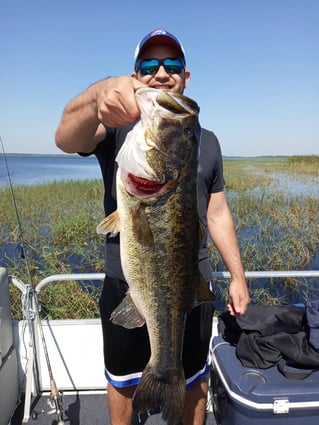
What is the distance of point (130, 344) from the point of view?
2.27 m

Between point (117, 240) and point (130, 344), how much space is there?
2.14 ft

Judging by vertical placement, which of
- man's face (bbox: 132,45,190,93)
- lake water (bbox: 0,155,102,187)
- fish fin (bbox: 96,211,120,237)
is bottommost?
lake water (bbox: 0,155,102,187)

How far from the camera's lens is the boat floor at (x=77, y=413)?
3229 millimetres

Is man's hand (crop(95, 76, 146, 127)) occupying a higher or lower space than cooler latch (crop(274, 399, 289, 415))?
higher

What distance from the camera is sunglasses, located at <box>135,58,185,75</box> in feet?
7.06

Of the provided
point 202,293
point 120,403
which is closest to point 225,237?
point 202,293

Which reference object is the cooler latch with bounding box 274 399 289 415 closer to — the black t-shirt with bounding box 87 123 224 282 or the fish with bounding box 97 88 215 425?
the fish with bounding box 97 88 215 425

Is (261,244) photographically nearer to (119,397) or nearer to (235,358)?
(235,358)

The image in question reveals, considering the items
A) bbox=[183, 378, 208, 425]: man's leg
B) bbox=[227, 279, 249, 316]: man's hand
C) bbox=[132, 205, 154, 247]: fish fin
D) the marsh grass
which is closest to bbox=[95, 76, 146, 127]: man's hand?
bbox=[132, 205, 154, 247]: fish fin

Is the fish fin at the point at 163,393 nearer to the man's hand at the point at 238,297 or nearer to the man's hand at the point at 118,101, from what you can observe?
the man's hand at the point at 238,297

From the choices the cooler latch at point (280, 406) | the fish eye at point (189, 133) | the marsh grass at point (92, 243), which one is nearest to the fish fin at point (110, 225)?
the fish eye at point (189, 133)

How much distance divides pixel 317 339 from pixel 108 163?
190 centimetres

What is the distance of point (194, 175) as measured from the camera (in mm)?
1738

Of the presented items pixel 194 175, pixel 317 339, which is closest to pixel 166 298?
pixel 194 175
